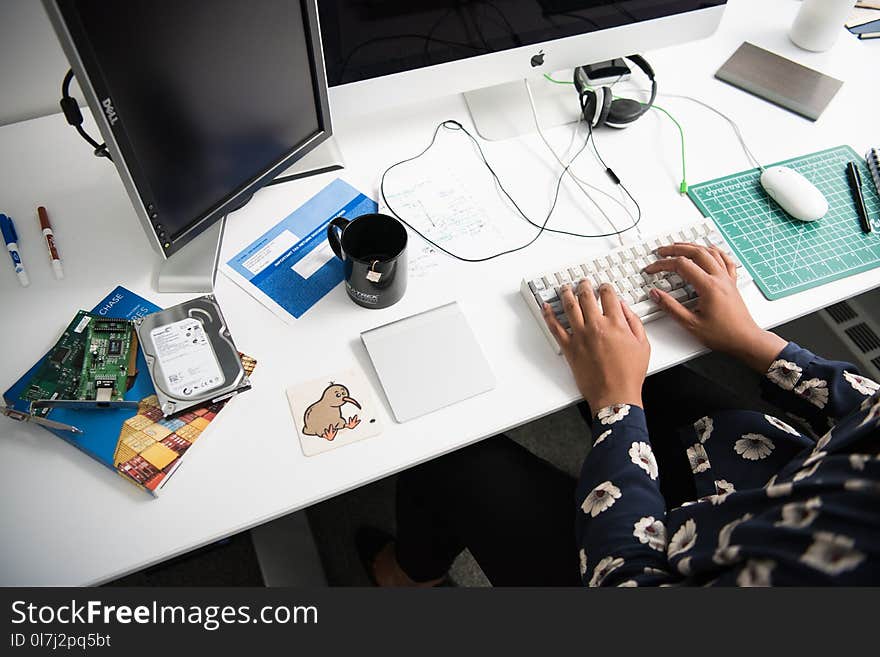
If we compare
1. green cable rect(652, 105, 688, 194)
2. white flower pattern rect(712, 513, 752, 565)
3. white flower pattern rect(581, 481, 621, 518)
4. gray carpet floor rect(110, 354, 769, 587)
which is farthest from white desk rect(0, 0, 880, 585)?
gray carpet floor rect(110, 354, 769, 587)

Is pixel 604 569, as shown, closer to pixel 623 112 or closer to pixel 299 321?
pixel 299 321

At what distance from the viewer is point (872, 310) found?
147 centimetres

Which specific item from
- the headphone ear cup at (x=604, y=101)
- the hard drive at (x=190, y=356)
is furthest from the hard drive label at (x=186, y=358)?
the headphone ear cup at (x=604, y=101)

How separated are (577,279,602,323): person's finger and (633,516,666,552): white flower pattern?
27 centimetres

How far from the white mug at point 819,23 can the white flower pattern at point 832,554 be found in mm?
1125

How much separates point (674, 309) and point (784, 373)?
179mm

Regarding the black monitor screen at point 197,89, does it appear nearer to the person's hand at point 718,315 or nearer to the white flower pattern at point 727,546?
the person's hand at point 718,315

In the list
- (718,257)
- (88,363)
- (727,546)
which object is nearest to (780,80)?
(718,257)

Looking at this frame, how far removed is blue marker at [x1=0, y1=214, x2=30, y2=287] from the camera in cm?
87

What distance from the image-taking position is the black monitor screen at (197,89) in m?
0.64

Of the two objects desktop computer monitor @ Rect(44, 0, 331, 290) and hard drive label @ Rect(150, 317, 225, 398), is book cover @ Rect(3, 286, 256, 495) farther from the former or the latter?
desktop computer monitor @ Rect(44, 0, 331, 290)

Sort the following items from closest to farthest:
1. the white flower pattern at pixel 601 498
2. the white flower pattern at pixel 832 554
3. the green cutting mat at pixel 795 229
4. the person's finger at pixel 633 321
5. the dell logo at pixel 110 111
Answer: the white flower pattern at pixel 832 554, the dell logo at pixel 110 111, the white flower pattern at pixel 601 498, the person's finger at pixel 633 321, the green cutting mat at pixel 795 229

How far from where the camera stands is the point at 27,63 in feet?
3.18

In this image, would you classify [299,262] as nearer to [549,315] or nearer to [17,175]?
[549,315]
